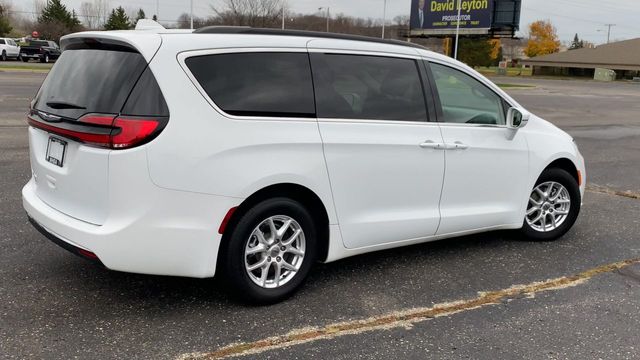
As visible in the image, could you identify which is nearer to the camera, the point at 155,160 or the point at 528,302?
the point at 155,160

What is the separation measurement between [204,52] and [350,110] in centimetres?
110

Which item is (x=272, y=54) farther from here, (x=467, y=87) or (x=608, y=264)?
(x=608, y=264)

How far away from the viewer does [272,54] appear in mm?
3822

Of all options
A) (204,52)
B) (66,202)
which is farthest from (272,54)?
(66,202)

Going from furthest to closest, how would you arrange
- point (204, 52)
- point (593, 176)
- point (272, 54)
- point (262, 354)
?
point (593, 176) < point (272, 54) < point (204, 52) < point (262, 354)

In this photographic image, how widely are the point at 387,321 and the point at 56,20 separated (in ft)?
249

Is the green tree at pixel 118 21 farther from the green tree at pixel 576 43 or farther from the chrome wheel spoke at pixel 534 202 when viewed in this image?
the green tree at pixel 576 43

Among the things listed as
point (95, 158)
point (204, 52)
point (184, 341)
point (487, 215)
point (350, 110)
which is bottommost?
point (184, 341)

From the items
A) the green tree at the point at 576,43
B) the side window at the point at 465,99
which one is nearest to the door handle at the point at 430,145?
the side window at the point at 465,99

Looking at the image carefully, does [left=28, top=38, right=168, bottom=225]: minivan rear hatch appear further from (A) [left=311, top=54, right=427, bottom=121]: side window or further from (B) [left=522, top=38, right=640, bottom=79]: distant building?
(B) [left=522, top=38, right=640, bottom=79]: distant building

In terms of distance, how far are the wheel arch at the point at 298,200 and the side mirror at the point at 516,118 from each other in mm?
1978

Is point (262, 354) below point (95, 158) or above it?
below

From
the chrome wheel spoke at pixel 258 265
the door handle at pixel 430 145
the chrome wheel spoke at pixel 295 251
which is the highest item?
the door handle at pixel 430 145

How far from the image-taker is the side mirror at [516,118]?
4.94m
